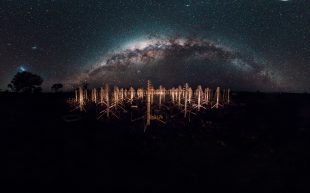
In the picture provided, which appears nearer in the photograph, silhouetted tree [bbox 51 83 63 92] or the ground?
the ground

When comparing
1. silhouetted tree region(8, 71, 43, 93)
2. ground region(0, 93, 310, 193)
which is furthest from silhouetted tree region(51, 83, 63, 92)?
ground region(0, 93, 310, 193)

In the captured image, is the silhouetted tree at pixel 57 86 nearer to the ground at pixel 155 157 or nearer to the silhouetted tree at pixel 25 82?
the silhouetted tree at pixel 25 82

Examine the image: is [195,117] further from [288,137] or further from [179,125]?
[288,137]

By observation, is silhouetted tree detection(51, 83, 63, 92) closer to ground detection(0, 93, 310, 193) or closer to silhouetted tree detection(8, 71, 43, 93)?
silhouetted tree detection(8, 71, 43, 93)

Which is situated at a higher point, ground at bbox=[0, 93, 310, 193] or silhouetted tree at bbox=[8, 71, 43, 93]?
silhouetted tree at bbox=[8, 71, 43, 93]

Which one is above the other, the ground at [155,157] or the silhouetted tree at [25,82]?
the silhouetted tree at [25,82]

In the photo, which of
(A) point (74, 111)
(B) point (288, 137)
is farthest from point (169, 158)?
(A) point (74, 111)

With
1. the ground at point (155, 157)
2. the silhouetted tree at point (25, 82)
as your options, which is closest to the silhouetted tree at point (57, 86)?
the silhouetted tree at point (25, 82)
